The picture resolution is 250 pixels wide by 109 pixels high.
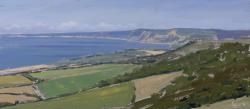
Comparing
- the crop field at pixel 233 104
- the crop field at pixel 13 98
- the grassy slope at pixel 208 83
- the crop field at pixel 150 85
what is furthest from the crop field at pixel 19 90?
the crop field at pixel 233 104

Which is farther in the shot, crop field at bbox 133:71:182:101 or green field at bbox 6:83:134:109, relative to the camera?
crop field at bbox 133:71:182:101

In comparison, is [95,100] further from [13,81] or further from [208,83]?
[13,81]

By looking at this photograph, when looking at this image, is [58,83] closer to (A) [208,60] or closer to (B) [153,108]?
(A) [208,60]

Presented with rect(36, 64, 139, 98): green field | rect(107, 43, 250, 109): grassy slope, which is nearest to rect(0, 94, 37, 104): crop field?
rect(36, 64, 139, 98): green field

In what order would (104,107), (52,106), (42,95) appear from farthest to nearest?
(42,95) → (52,106) → (104,107)

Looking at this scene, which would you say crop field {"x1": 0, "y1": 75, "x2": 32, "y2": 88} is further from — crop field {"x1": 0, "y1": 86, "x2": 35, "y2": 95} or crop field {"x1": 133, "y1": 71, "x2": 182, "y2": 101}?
crop field {"x1": 133, "y1": 71, "x2": 182, "y2": 101}

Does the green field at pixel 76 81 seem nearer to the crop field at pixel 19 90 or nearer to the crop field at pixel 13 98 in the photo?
the crop field at pixel 19 90

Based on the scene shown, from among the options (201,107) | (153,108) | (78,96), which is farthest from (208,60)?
(201,107)
